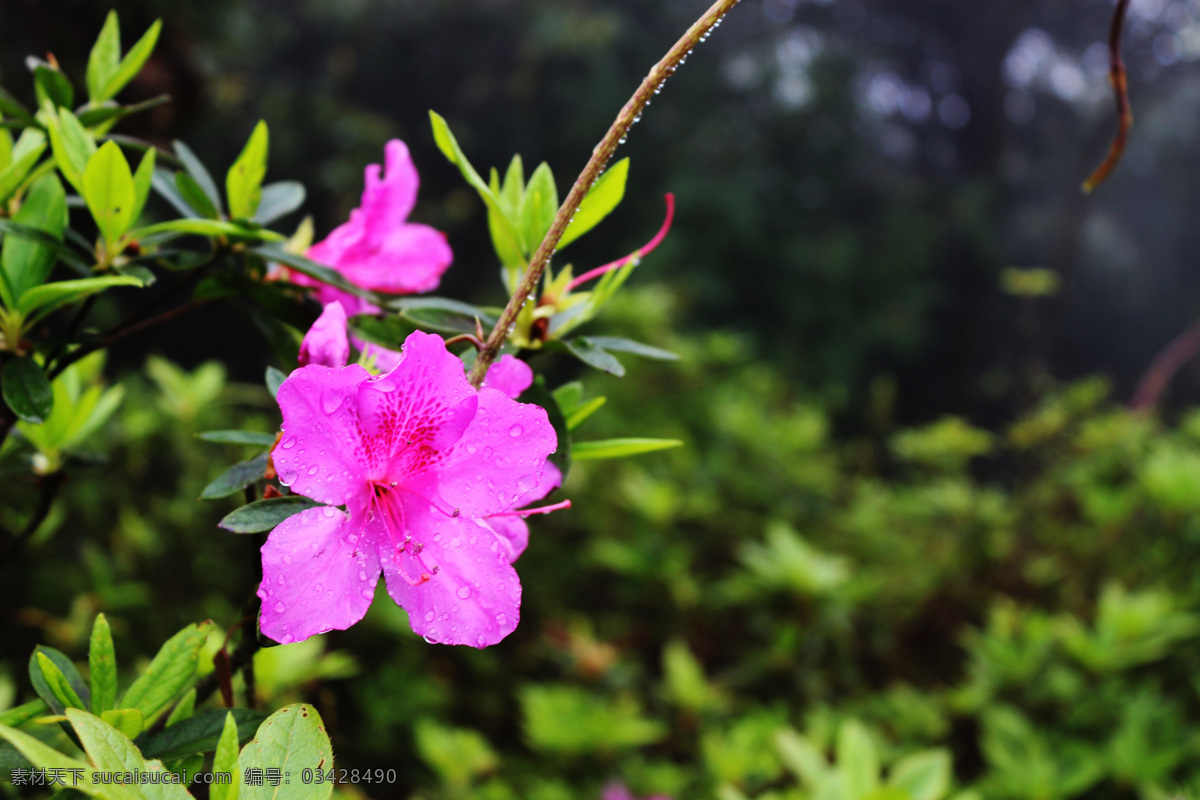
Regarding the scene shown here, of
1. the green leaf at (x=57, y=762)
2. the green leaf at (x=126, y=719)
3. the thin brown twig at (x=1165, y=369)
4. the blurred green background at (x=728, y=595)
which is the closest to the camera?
the green leaf at (x=57, y=762)

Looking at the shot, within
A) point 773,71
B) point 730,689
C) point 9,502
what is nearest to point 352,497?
point 730,689

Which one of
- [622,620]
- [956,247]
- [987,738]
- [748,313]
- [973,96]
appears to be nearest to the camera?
[987,738]

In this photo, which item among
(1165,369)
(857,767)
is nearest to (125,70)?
(857,767)

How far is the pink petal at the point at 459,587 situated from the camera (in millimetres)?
391

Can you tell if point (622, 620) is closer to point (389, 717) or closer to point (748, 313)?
point (389, 717)

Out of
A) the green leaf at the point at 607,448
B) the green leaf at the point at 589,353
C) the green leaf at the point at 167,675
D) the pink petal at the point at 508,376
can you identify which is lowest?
the green leaf at the point at 167,675

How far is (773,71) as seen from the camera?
8.25 m

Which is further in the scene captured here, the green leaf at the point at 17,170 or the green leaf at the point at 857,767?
the green leaf at the point at 857,767

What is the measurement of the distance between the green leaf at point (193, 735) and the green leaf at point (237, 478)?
13 cm

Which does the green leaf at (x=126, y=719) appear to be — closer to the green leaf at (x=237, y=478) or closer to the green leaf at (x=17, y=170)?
the green leaf at (x=237, y=478)

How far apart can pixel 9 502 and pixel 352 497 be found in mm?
1706

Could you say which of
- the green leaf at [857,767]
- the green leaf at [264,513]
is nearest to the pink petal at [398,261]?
the green leaf at [264,513]

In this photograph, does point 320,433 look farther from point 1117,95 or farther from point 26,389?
point 1117,95

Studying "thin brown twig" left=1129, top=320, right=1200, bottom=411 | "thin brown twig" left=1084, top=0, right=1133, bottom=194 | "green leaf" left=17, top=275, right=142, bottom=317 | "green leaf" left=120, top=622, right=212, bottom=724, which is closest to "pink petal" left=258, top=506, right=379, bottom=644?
"green leaf" left=120, top=622, right=212, bottom=724
